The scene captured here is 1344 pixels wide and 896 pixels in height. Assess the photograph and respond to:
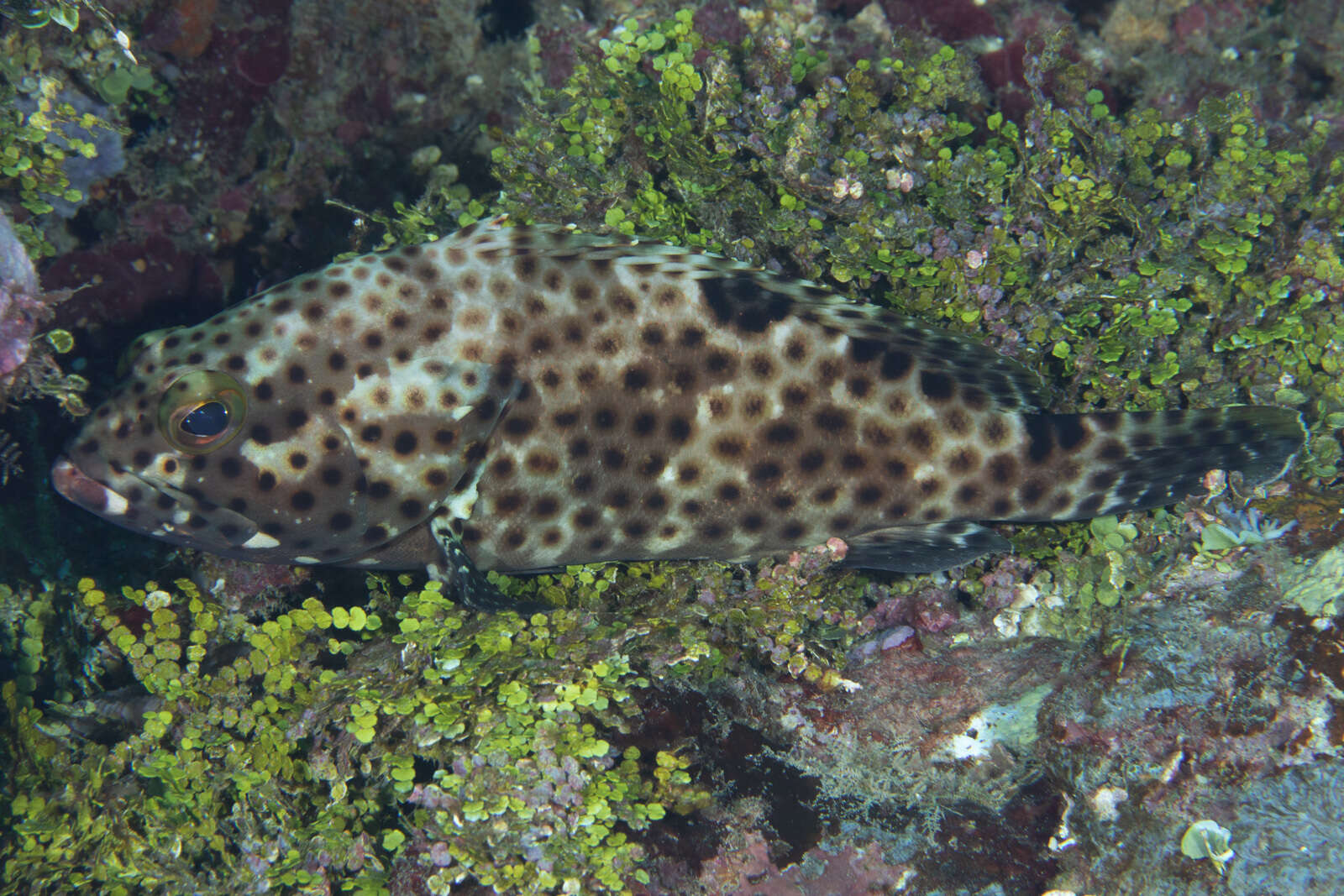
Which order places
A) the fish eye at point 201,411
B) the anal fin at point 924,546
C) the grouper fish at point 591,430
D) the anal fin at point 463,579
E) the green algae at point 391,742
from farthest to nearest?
the anal fin at point 924,546
the anal fin at point 463,579
the grouper fish at point 591,430
the fish eye at point 201,411
the green algae at point 391,742

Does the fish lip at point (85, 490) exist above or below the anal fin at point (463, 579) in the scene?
above

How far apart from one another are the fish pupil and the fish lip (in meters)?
0.43

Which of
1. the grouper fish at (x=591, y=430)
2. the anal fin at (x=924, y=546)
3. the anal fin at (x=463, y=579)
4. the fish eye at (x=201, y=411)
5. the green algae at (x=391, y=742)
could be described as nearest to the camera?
the green algae at (x=391, y=742)

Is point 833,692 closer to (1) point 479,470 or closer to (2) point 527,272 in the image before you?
(1) point 479,470

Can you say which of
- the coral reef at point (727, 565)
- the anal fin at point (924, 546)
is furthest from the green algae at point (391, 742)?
the anal fin at point (924, 546)

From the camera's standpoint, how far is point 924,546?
141 inches

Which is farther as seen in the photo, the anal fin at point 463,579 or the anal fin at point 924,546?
the anal fin at point 924,546

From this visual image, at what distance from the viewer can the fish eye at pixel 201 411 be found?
10.1ft

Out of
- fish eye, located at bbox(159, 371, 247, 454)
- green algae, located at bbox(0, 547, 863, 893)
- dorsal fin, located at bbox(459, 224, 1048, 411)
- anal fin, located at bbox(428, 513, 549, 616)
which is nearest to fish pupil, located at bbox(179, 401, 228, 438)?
fish eye, located at bbox(159, 371, 247, 454)

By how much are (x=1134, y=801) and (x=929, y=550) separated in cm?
121

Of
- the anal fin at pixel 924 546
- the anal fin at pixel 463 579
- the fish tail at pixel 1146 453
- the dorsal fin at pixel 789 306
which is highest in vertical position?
the dorsal fin at pixel 789 306

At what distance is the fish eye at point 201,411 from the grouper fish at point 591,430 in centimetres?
2

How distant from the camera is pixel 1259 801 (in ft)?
8.77

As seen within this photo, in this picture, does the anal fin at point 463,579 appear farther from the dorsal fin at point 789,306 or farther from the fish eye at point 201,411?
the dorsal fin at point 789,306
